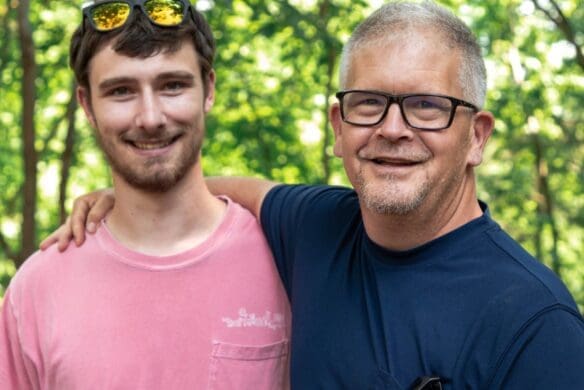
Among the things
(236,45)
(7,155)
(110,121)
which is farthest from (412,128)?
(7,155)

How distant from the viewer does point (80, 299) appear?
270 centimetres

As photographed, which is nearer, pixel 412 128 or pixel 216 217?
pixel 412 128

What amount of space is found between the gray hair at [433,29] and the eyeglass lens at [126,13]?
2.31 feet

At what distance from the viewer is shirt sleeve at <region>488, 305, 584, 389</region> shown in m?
2.03

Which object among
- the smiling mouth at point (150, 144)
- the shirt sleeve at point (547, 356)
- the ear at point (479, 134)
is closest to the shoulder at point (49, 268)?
the smiling mouth at point (150, 144)

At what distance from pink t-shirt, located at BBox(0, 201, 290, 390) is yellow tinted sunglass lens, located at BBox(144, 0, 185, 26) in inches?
31.3

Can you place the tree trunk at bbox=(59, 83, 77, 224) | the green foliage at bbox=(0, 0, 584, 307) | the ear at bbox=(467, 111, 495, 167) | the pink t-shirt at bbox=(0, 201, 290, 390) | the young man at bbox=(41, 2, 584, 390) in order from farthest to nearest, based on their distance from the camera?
the green foliage at bbox=(0, 0, 584, 307), the tree trunk at bbox=(59, 83, 77, 224), the pink t-shirt at bbox=(0, 201, 290, 390), the ear at bbox=(467, 111, 495, 167), the young man at bbox=(41, 2, 584, 390)

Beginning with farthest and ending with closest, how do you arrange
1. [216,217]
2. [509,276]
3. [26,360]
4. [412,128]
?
[216,217]
[26,360]
[412,128]
[509,276]

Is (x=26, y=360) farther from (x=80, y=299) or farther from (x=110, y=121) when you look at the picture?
(x=110, y=121)

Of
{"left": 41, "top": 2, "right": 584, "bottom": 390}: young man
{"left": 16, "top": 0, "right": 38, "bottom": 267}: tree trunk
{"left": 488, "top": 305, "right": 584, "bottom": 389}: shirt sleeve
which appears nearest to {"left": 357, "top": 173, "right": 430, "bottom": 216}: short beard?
{"left": 41, "top": 2, "right": 584, "bottom": 390}: young man

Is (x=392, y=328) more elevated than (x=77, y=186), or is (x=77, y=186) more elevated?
(x=392, y=328)

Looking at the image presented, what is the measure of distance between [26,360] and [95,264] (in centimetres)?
39

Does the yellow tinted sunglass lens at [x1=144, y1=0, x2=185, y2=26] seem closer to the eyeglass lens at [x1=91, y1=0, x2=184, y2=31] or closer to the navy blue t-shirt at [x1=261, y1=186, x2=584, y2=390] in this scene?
the eyeglass lens at [x1=91, y1=0, x2=184, y2=31]

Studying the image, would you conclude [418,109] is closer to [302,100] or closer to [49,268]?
[49,268]
